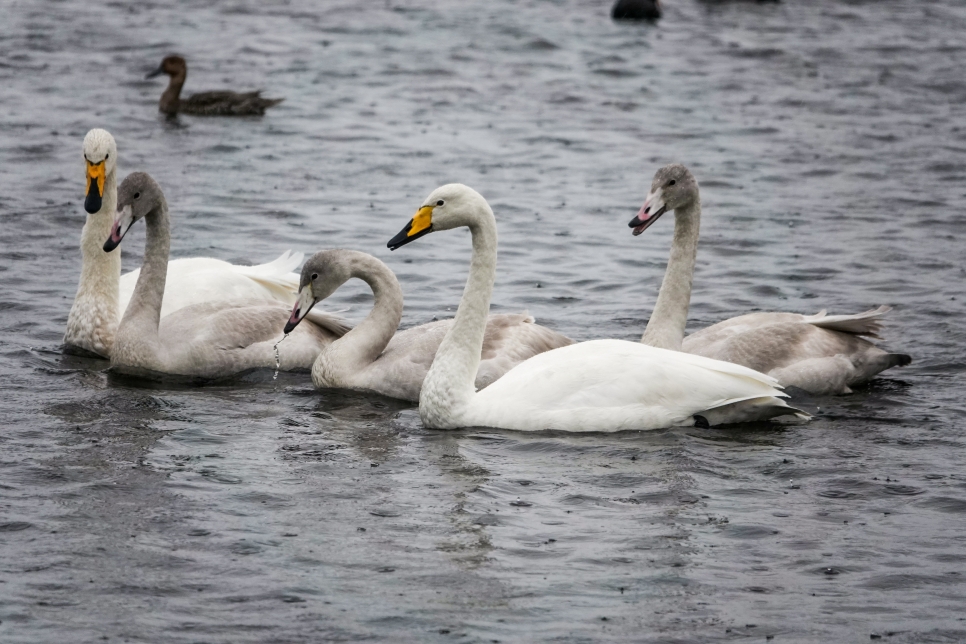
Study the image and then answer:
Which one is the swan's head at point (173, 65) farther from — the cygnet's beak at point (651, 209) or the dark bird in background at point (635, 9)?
the cygnet's beak at point (651, 209)

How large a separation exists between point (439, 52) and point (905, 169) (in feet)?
28.7

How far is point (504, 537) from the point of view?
757cm

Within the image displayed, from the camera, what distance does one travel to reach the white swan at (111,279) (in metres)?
10.9

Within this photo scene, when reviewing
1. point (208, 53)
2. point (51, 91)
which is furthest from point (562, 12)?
point (51, 91)

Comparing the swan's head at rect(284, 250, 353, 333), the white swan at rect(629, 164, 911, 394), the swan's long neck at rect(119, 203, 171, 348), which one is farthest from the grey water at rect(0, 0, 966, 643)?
the swan's head at rect(284, 250, 353, 333)

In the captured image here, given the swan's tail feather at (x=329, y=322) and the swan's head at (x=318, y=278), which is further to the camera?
the swan's tail feather at (x=329, y=322)

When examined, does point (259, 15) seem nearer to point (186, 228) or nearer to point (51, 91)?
point (51, 91)

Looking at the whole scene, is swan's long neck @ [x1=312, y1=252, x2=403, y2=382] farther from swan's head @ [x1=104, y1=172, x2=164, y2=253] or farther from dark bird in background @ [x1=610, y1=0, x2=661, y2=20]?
dark bird in background @ [x1=610, y1=0, x2=661, y2=20]

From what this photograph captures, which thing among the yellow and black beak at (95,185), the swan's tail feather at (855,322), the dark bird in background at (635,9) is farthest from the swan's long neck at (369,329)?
the dark bird in background at (635,9)

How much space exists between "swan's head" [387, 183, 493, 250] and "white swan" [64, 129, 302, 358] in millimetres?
2297

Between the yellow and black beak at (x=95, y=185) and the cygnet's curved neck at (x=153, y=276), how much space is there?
0.43 meters

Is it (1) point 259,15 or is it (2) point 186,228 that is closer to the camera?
(2) point 186,228

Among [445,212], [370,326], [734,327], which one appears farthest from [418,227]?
[734,327]

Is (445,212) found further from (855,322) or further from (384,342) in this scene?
(855,322)
